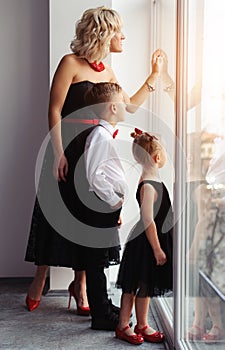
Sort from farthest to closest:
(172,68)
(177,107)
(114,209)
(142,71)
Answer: (142,71)
(172,68)
(114,209)
(177,107)

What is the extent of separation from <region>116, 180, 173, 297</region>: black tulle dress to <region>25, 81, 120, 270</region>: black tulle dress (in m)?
0.27

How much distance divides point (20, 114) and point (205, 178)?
2.03m

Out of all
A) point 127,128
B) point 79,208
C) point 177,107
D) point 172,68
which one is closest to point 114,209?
point 79,208

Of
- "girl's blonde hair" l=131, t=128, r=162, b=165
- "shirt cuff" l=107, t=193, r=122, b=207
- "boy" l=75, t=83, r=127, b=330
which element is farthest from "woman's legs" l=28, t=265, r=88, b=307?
"girl's blonde hair" l=131, t=128, r=162, b=165

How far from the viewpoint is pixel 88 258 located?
2.87 m

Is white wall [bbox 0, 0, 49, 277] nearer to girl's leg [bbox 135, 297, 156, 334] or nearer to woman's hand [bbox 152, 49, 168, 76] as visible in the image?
woman's hand [bbox 152, 49, 168, 76]

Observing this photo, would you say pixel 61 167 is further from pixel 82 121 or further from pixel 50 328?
pixel 50 328

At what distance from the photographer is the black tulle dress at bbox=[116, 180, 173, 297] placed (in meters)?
2.61

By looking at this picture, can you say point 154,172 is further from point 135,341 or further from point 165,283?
point 135,341

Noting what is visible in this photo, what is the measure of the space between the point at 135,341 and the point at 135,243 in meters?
0.41

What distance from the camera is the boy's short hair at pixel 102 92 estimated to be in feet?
9.16

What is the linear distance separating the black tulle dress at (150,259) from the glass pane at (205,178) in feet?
0.49

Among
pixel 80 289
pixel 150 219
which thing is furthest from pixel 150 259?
pixel 80 289

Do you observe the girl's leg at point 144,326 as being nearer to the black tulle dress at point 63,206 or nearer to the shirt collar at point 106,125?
the black tulle dress at point 63,206
